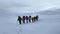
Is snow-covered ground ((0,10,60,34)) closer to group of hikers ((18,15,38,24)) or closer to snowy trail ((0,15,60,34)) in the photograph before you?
snowy trail ((0,15,60,34))

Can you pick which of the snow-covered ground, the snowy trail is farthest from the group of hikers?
the snowy trail

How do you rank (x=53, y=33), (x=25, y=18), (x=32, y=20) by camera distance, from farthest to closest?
1. (x=32, y=20)
2. (x=25, y=18)
3. (x=53, y=33)

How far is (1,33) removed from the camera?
13500 millimetres

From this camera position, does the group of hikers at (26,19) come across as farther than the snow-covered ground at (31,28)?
Yes

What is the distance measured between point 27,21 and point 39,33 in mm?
6972

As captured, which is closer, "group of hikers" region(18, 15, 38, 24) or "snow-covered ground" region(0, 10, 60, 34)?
"snow-covered ground" region(0, 10, 60, 34)

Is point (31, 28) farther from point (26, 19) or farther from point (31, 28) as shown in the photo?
point (26, 19)

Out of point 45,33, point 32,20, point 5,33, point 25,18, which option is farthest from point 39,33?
point 32,20

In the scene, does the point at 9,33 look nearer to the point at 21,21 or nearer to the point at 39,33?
the point at 39,33

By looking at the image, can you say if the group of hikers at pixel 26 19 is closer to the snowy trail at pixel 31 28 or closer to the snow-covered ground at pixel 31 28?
the snow-covered ground at pixel 31 28

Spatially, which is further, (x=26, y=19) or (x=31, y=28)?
(x=26, y=19)

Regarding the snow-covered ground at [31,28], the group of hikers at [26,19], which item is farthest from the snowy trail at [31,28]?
the group of hikers at [26,19]

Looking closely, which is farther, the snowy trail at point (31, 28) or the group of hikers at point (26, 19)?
the group of hikers at point (26, 19)

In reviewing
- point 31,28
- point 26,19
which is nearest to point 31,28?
point 31,28
